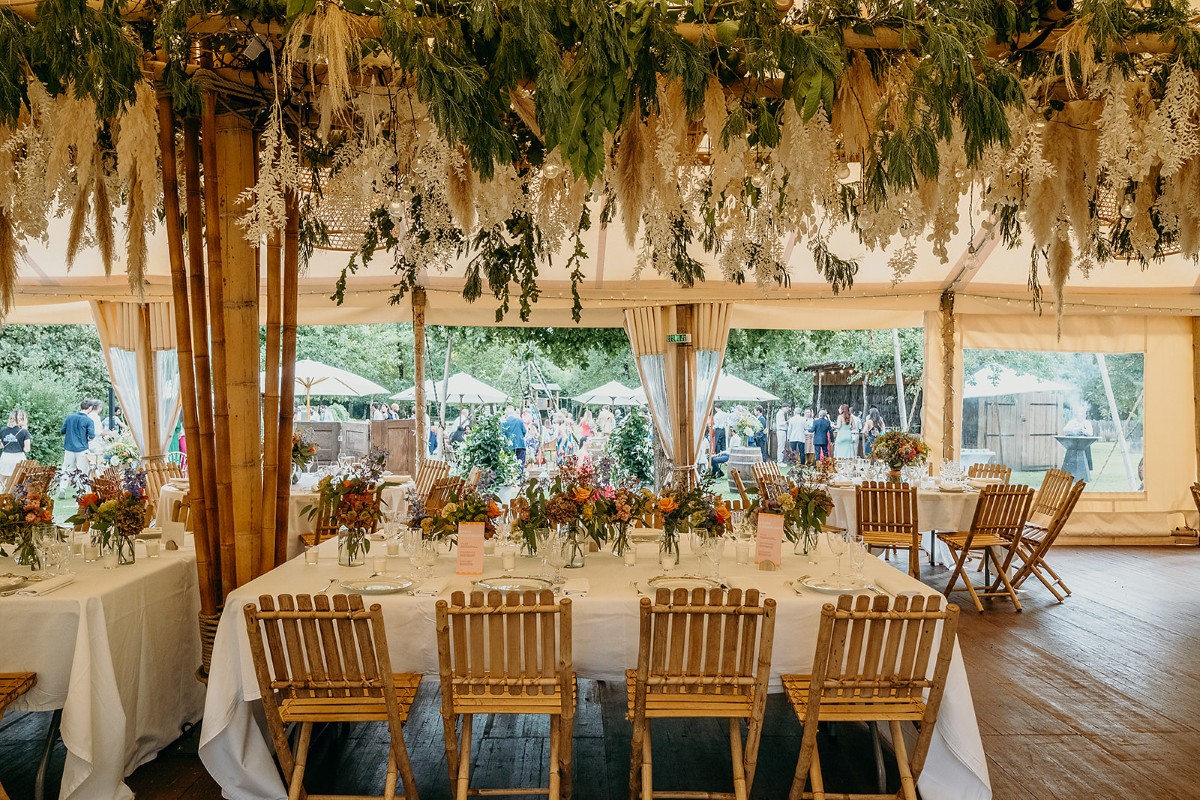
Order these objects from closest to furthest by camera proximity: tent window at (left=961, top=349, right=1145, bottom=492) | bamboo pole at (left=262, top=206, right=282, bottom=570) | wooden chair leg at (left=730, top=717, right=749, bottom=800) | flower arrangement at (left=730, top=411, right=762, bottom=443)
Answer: wooden chair leg at (left=730, top=717, right=749, bottom=800) < bamboo pole at (left=262, top=206, right=282, bottom=570) < tent window at (left=961, top=349, right=1145, bottom=492) < flower arrangement at (left=730, top=411, right=762, bottom=443)

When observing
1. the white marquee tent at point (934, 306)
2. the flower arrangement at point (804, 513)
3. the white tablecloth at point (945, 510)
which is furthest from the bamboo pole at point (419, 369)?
the flower arrangement at point (804, 513)

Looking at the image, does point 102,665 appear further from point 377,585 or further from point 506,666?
point 506,666

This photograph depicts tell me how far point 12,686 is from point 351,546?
1.30 m

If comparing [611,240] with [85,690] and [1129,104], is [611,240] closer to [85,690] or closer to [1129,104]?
[1129,104]

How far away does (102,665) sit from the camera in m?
3.10

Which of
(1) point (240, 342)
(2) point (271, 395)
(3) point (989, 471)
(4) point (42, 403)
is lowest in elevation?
(3) point (989, 471)

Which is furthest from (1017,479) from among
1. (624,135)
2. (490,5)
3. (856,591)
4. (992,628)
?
(490,5)

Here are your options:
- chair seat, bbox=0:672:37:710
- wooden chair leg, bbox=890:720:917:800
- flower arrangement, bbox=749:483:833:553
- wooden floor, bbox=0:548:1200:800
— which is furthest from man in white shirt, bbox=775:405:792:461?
chair seat, bbox=0:672:37:710

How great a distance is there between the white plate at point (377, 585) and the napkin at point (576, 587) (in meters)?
0.63

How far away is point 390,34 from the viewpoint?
7.29ft

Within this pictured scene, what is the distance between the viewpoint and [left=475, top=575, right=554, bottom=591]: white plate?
3271 mm

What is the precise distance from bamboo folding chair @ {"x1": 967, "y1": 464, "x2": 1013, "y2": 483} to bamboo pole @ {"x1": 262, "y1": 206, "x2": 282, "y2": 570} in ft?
21.5

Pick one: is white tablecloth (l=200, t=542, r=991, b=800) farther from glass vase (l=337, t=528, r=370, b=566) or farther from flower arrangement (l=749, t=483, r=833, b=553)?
flower arrangement (l=749, t=483, r=833, b=553)

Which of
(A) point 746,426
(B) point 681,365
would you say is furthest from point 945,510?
(A) point 746,426
